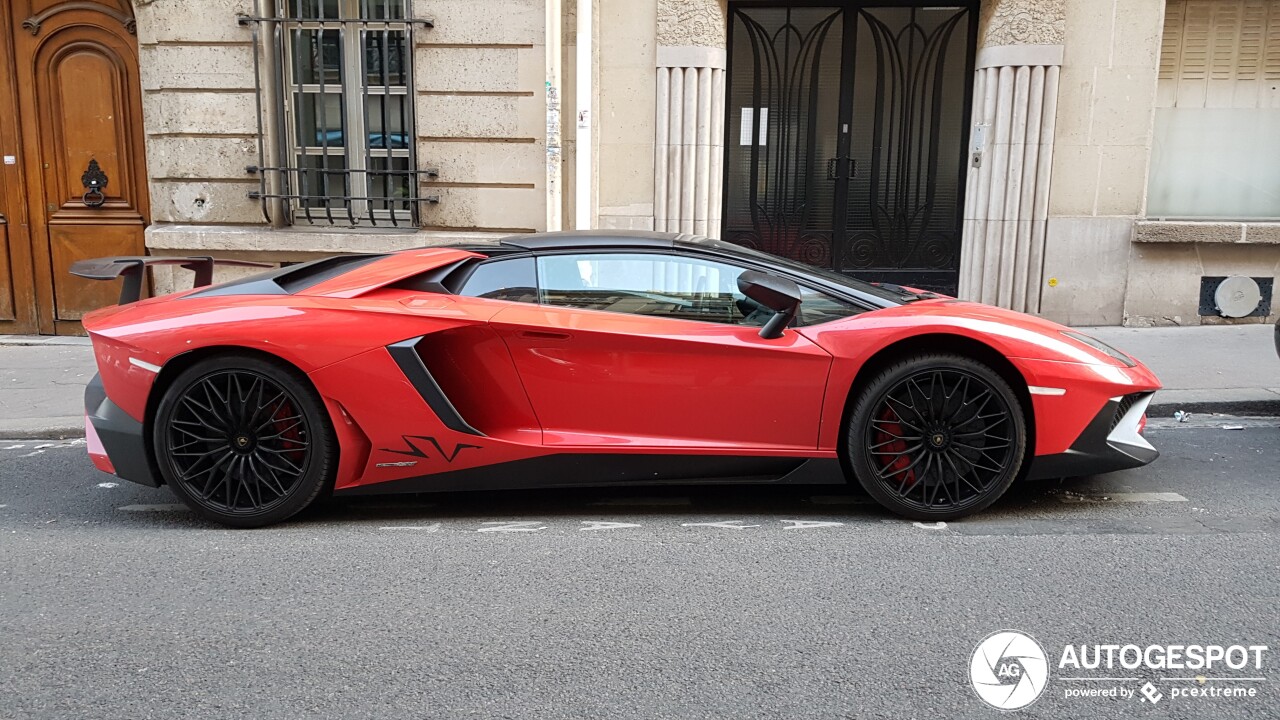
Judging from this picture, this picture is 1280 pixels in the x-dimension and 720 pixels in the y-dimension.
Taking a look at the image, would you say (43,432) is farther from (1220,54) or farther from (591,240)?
(1220,54)

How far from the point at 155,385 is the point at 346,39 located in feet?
19.6

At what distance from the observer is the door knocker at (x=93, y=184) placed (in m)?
9.35

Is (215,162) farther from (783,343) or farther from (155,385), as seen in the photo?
(783,343)

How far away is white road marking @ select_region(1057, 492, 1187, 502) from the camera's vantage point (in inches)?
182

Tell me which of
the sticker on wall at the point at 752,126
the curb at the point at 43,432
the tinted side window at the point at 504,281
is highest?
the sticker on wall at the point at 752,126

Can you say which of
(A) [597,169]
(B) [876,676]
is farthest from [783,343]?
(A) [597,169]

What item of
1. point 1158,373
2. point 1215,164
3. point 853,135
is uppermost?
point 853,135

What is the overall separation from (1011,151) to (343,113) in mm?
6170

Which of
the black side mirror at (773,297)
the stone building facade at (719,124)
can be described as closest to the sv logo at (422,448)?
the black side mirror at (773,297)

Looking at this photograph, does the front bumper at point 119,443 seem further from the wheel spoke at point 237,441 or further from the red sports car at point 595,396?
the wheel spoke at point 237,441

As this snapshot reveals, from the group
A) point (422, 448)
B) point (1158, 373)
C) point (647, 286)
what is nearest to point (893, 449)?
point (647, 286)

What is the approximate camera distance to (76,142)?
9.30 metres

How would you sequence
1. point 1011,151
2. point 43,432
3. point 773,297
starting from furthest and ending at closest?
point 1011,151, point 43,432, point 773,297

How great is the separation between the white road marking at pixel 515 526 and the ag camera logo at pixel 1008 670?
6.30ft
